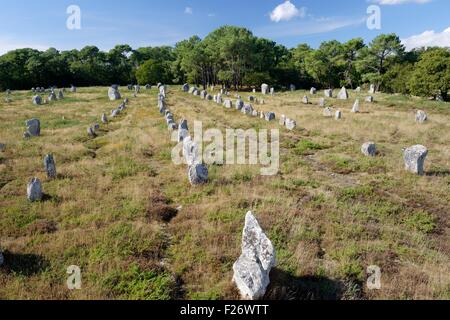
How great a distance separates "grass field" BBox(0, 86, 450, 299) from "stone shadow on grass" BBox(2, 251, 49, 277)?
1.6 inches

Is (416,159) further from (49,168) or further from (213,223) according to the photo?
(49,168)

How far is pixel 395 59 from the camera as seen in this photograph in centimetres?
6612

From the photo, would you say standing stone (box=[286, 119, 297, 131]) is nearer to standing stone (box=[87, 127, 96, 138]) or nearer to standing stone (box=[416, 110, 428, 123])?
standing stone (box=[416, 110, 428, 123])

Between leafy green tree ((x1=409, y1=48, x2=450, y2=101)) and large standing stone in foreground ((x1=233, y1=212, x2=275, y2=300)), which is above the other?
leafy green tree ((x1=409, y1=48, x2=450, y2=101))

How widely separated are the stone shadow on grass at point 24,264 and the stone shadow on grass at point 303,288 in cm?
545

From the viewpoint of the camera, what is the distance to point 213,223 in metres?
10.8

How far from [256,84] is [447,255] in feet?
222

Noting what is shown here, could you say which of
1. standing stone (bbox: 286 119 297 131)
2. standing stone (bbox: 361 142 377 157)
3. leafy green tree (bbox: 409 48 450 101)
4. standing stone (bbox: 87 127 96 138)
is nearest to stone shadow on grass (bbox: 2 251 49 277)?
standing stone (bbox: 361 142 377 157)

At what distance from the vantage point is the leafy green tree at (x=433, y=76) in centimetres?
4512

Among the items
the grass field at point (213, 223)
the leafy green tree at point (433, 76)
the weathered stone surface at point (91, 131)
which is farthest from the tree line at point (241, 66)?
the weathered stone surface at point (91, 131)

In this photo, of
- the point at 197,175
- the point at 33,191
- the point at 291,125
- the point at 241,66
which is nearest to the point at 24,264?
the point at 33,191

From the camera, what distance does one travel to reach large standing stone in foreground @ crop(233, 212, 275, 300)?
743cm

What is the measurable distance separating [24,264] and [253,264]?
563cm
